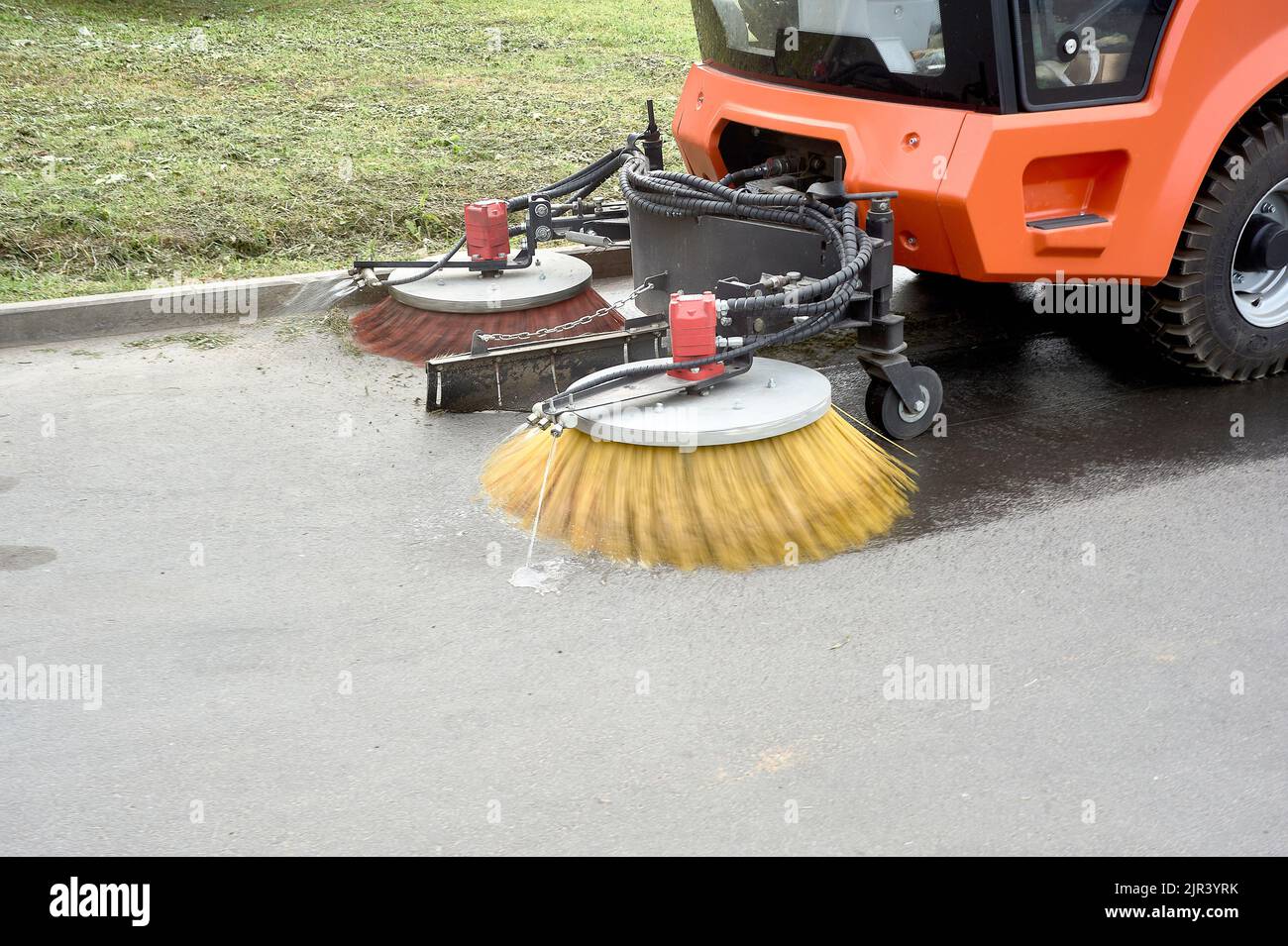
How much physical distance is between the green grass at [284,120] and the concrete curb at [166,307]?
269 mm

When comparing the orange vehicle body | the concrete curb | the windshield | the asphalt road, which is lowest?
the asphalt road

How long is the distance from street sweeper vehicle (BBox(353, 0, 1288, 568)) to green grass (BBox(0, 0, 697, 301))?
7.80ft

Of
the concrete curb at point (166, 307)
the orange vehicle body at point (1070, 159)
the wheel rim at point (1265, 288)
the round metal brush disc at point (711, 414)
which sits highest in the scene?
the orange vehicle body at point (1070, 159)

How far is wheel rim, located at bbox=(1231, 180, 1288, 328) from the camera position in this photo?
486 cm

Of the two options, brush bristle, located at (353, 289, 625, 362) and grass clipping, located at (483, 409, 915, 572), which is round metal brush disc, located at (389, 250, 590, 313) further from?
grass clipping, located at (483, 409, 915, 572)

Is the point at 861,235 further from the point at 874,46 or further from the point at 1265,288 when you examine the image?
the point at 1265,288

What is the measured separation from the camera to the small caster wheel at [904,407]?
440cm

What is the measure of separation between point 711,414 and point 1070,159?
1.58 meters

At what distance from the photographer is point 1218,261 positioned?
468cm

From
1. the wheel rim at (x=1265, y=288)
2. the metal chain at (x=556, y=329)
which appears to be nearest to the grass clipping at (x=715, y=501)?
the metal chain at (x=556, y=329)

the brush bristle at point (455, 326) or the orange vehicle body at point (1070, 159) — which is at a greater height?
the orange vehicle body at point (1070, 159)

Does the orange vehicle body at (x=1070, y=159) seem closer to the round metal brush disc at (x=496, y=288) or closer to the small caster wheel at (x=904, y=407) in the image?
the small caster wheel at (x=904, y=407)

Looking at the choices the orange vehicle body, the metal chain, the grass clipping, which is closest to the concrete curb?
the metal chain

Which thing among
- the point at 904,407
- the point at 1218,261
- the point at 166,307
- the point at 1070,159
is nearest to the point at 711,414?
the point at 904,407
